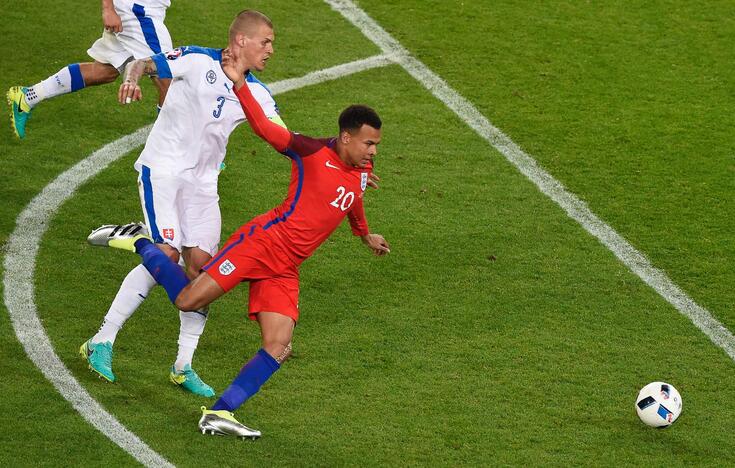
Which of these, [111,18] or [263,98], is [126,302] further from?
[111,18]

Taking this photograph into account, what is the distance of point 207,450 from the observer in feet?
24.0

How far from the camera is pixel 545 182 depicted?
10789 millimetres

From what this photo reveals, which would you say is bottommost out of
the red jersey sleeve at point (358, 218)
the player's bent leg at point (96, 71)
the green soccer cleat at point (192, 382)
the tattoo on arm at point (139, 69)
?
the green soccer cleat at point (192, 382)

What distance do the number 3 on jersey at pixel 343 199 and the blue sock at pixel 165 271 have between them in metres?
1.02

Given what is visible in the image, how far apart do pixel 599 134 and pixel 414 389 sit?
4294 mm

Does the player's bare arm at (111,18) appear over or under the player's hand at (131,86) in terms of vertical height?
over

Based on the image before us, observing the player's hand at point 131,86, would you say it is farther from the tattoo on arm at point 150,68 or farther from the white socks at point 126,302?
the white socks at point 126,302

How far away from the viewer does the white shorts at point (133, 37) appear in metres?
9.89

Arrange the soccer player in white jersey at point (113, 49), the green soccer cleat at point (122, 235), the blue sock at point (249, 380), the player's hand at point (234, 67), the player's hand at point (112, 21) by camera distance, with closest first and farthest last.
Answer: the player's hand at point (234, 67)
the blue sock at point (249, 380)
the green soccer cleat at point (122, 235)
the player's hand at point (112, 21)
the soccer player in white jersey at point (113, 49)

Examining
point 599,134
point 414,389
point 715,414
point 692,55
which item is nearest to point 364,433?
point 414,389

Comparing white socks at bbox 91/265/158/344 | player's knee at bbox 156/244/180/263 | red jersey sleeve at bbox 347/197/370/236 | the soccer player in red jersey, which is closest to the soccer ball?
red jersey sleeve at bbox 347/197/370/236

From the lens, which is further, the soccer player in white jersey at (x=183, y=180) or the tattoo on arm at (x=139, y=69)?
the soccer player in white jersey at (x=183, y=180)

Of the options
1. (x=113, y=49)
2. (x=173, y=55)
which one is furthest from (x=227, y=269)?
(x=113, y=49)

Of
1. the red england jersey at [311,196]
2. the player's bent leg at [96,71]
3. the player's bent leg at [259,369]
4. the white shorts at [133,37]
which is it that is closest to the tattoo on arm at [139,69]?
the red england jersey at [311,196]
